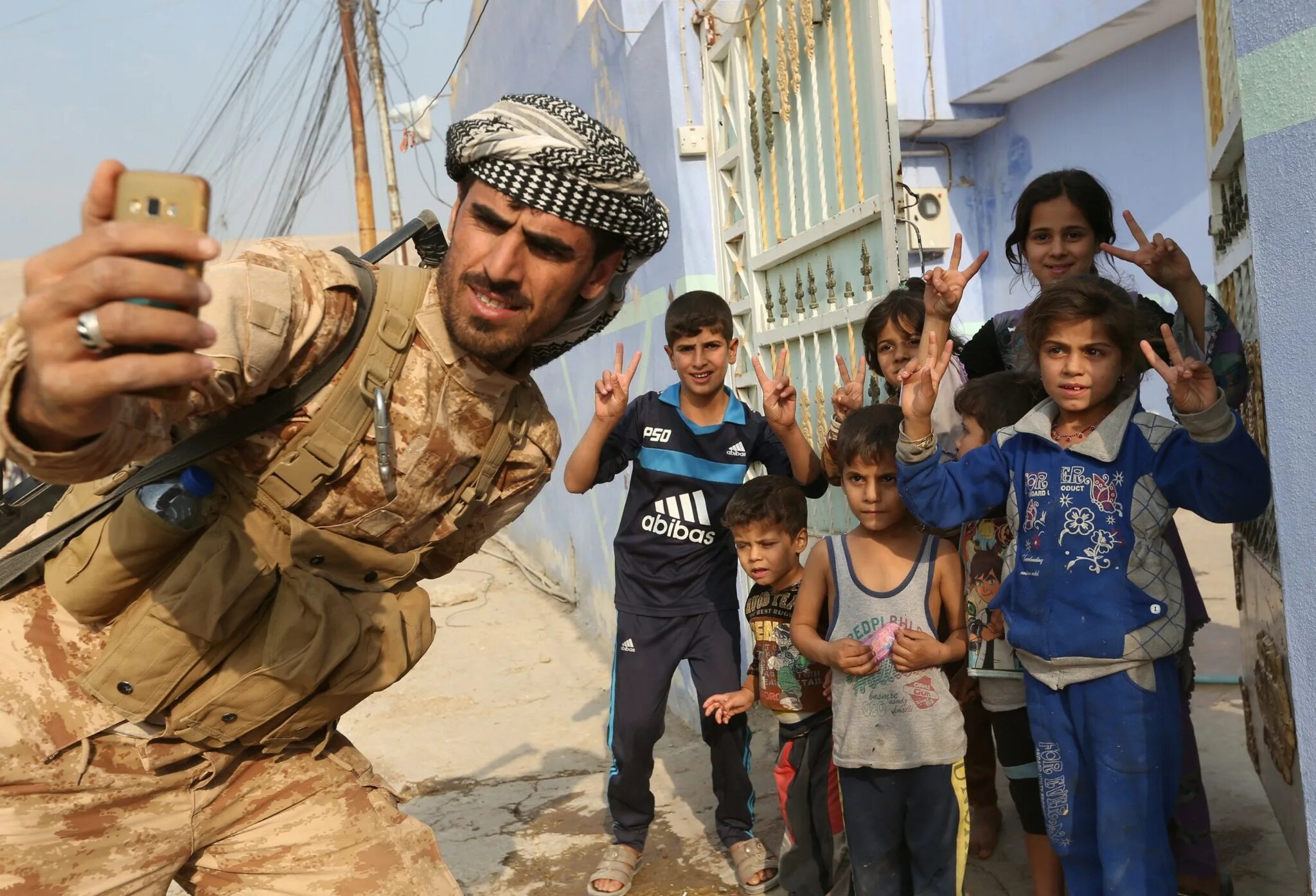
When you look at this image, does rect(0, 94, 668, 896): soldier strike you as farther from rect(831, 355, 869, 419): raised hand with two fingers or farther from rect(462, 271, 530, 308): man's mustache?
rect(831, 355, 869, 419): raised hand with two fingers

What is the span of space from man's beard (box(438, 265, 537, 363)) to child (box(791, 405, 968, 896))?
40.9 inches

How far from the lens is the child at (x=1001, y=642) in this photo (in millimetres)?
2562

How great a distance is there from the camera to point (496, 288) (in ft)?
6.75

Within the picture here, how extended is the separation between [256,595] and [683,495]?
182 centimetres

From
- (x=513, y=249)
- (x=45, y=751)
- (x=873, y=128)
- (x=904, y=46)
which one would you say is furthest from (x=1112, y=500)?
(x=904, y=46)

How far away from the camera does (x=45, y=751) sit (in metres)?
1.79

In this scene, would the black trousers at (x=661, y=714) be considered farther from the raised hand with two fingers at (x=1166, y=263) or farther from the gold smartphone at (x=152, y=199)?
the gold smartphone at (x=152, y=199)

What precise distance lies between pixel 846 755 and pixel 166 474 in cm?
166

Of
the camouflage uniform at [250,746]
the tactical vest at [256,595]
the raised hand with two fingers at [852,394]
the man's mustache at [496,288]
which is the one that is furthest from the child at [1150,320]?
the tactical vest at [256,595]

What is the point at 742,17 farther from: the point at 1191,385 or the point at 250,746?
the point at 250,746

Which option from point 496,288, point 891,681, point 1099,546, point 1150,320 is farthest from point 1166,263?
point 496,288

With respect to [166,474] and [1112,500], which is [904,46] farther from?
[166,474]

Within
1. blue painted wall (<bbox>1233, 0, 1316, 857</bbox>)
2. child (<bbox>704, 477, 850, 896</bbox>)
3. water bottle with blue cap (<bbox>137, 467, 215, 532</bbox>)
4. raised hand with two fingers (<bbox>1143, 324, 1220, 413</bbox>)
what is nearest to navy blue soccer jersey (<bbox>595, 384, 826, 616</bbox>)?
child (<bbox>704, 477, 850, 896</bbox>)

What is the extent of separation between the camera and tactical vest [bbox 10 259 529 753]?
70.1 inches
